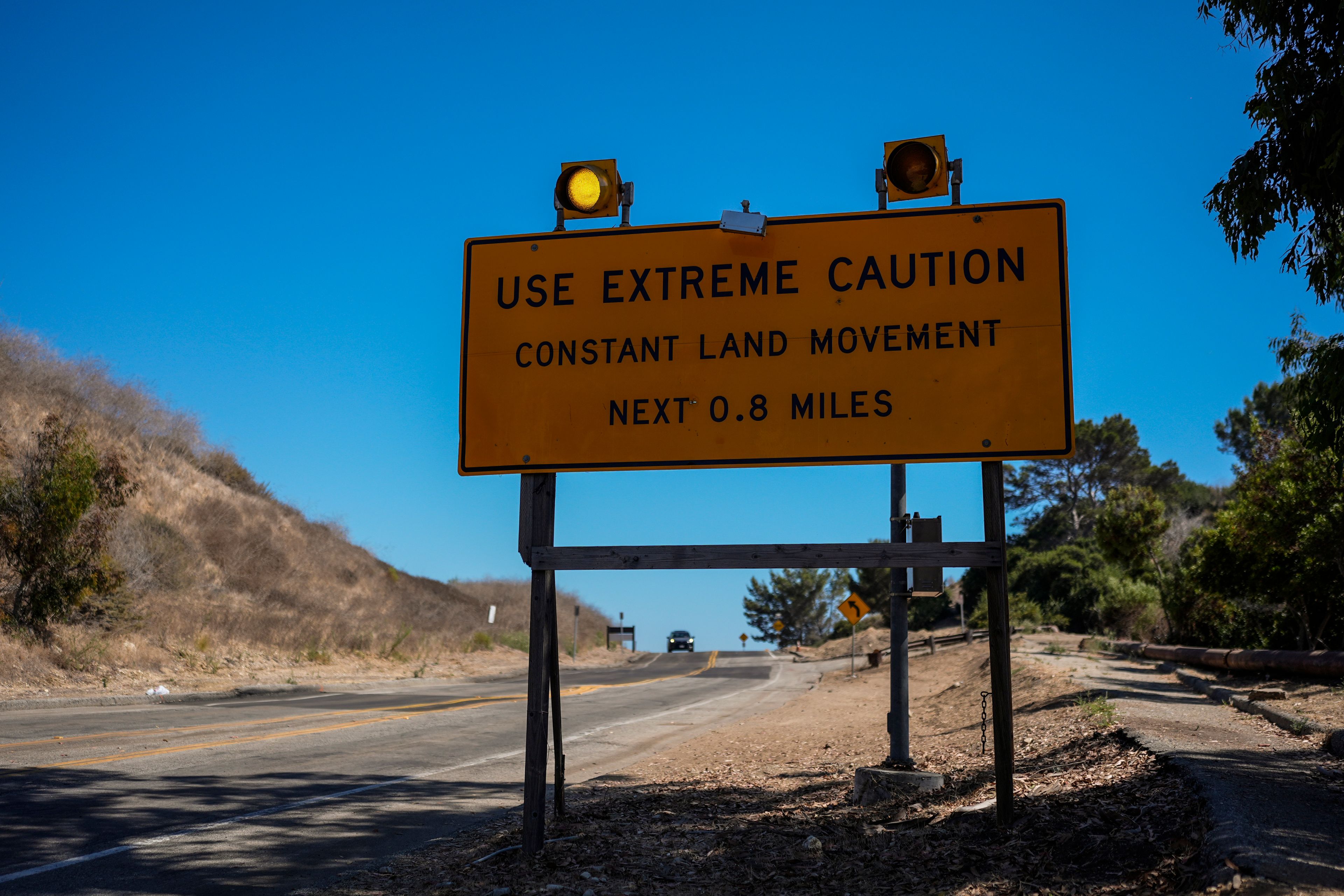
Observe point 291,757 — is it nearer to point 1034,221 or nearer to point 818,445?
point 818,445

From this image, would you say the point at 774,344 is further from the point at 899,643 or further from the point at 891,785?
the point at 899,643

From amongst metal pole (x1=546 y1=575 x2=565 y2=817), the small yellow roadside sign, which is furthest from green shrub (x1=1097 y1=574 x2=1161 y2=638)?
metal pole (x1=546 y1=575 x2=565 y2=817)

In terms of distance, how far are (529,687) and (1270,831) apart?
403cm

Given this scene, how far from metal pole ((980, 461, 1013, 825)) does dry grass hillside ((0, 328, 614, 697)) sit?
57.1 feet

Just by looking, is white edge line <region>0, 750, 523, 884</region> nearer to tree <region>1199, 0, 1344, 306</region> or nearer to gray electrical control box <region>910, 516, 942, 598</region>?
gray electrical control box <region>910, 516, 942, 598</region>

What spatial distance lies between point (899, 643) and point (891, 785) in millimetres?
1700

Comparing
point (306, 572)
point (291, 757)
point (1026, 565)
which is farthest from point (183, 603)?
point (1026, 565)

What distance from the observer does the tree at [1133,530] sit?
2991 centimetres

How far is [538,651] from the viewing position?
20.1ft

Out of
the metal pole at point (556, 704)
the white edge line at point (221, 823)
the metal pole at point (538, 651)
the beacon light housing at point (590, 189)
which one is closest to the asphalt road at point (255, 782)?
the white edge line at point (221, 823)

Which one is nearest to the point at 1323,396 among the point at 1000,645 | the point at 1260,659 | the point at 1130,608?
the point at 1000,645

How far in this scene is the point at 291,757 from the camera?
11.1 metres

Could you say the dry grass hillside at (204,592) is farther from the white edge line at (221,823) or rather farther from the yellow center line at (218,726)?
the white edge line at (221,823)

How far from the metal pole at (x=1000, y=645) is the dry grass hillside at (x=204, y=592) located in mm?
17408
